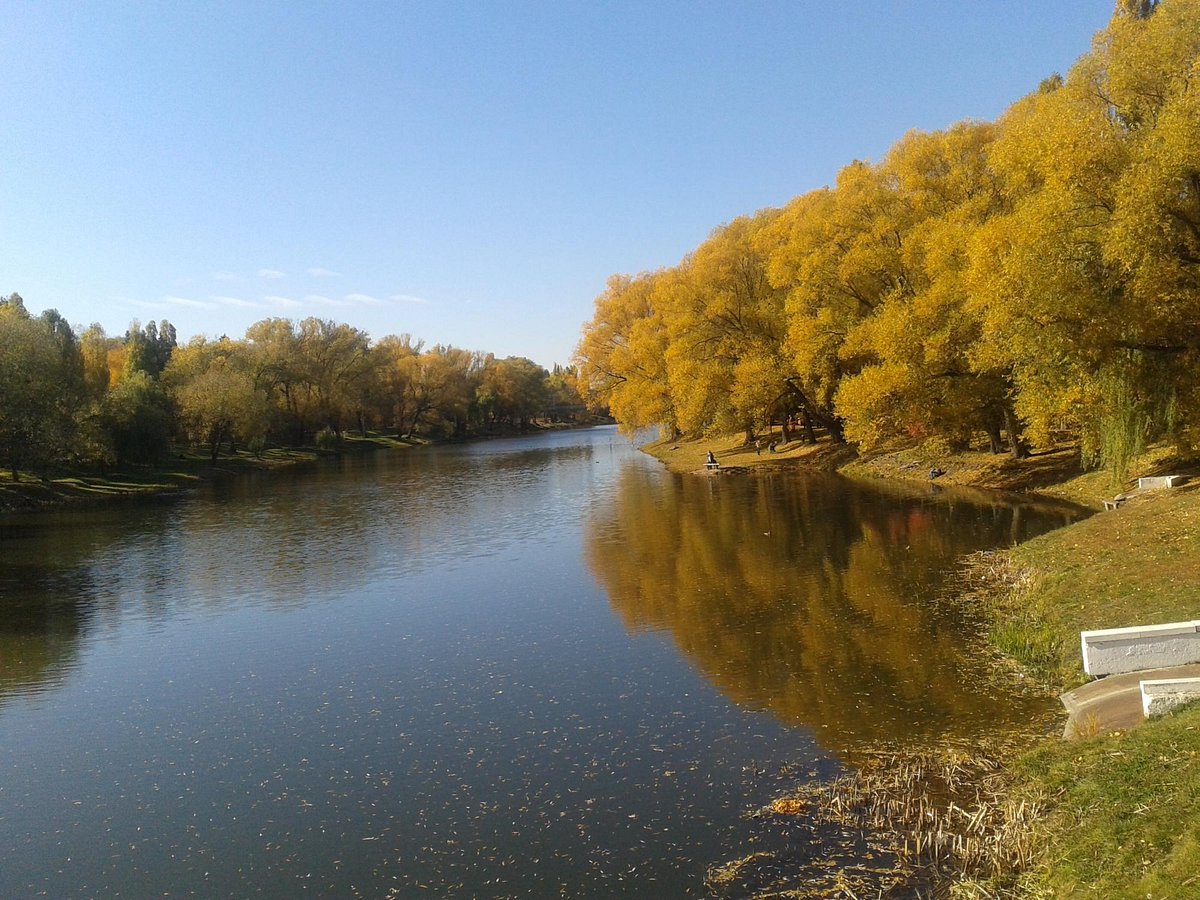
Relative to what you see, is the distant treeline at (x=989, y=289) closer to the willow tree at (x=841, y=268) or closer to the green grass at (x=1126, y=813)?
the willow tree at (x=841, y=268)

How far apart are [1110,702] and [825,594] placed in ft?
31.7

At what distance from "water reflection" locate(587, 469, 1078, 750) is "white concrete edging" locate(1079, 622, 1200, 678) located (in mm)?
1056

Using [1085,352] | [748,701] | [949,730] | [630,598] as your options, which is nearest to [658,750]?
[748,701]

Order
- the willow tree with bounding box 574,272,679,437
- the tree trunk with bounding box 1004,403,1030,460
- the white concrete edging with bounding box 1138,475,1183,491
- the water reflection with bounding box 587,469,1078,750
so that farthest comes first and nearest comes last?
the willow tree with bounding box 574,272,679,437
the tree trunk with bounding box 1004,403,1030,460
the white concrete edging with bounding box 1138,475,1183,491
the water reflection with bounding box 587,469,1078,750

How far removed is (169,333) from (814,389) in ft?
366

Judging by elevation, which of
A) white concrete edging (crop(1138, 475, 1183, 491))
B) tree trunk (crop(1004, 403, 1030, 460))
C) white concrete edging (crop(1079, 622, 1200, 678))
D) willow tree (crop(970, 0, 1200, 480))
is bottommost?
white concrete edging (crop(1079, 622, 1200, 678))

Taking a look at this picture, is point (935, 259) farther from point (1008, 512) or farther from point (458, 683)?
point (458, 683)

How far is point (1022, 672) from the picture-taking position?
13.9 meters

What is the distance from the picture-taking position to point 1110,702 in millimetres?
11086

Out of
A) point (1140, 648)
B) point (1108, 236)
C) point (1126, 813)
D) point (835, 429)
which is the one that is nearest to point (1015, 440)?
point (835, 429)

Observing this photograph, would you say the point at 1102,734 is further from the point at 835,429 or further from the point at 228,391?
the point at 228,391

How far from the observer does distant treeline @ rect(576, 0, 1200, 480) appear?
21.4 metres

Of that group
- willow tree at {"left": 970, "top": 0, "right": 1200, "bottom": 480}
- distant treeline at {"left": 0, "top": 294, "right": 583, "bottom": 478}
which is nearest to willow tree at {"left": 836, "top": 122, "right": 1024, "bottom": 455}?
willow tree at {"left": 970, "top": 0, "right": 1200, "bottom": 480}

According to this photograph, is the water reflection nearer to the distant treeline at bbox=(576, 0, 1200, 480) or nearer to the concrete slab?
the concrete slab
